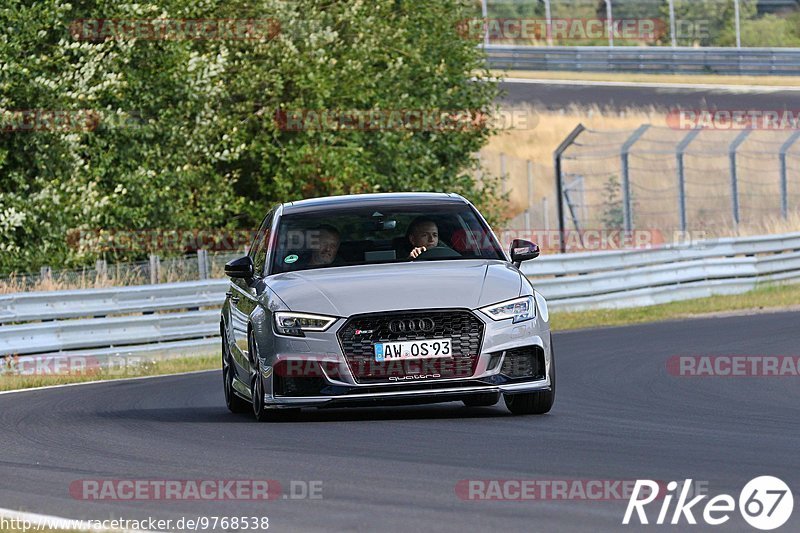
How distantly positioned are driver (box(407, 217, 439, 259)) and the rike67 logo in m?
4.35

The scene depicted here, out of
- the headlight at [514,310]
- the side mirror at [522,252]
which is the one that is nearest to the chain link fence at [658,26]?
the side mirror at [522,252]

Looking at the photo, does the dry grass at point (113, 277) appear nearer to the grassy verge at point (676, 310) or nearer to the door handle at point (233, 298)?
the grassy verge at point (676, 310)

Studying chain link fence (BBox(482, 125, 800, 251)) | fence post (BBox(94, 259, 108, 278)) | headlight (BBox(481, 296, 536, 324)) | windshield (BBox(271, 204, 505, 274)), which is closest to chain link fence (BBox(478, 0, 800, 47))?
chain link fence (BBox(482, 125, 800, 251))

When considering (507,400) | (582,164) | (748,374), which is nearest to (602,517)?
→ (507,400)

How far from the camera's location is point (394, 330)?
10648 millimetres

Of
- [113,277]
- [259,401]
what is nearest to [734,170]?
[113,277]

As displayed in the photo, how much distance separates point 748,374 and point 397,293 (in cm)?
517

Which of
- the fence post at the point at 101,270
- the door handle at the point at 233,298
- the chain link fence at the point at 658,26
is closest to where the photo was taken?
the door handle at the point at 233,298

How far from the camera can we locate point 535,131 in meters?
51.5

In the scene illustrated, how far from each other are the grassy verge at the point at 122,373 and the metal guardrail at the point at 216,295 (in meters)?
0.28

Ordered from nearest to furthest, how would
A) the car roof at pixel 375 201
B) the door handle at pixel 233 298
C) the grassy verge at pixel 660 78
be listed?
1. the car roof at pixel 375 201
2. the door handle at pixel 233 298
3. the grassy verge at pixel 660 78

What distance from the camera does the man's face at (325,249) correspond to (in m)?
11.8

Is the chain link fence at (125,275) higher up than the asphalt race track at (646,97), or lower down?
higher up

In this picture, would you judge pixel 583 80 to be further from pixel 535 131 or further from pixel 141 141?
pixel 141 141
